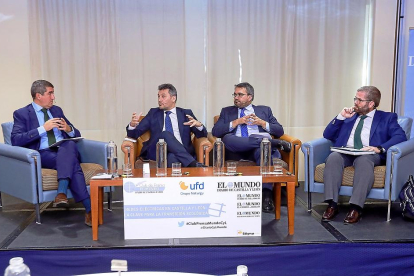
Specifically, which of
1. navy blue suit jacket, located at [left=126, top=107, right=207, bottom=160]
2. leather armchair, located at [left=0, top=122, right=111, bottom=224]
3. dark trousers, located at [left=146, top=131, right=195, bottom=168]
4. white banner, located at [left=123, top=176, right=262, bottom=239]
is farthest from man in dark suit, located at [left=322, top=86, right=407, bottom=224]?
leather armchair, located at [left=0, top=122, right=111, bottom=224]

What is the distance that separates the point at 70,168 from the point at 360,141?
2.59 m

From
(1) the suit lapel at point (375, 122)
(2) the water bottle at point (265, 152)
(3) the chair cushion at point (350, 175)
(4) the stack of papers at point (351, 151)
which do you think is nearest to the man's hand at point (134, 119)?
(2) the water bottle at point (265, 152)

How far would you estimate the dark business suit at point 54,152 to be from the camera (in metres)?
3.68

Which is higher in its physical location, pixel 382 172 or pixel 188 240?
pixel 382 172

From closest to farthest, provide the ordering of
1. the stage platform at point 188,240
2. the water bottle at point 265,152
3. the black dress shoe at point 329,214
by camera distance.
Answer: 1. the stage platform at point 188,240
2. the water bottle at point 265,152
3. the black dress shoe at point 329,214

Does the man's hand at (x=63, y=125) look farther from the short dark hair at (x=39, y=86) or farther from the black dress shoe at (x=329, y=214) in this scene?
the black dress shoe at (x=329, y=214)

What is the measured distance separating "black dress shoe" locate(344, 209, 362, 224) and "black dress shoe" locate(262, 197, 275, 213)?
0.65 metres

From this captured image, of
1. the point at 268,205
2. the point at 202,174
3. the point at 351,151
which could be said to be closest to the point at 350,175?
the point at 351,151

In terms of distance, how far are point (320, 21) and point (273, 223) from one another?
2880 millimetres

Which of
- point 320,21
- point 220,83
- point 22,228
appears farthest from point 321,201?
point 22,228

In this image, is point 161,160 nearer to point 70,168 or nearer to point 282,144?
point 70,168

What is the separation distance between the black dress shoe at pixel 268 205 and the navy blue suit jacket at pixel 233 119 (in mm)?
866

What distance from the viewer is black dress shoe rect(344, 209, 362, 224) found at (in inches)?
143

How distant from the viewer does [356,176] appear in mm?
3727
